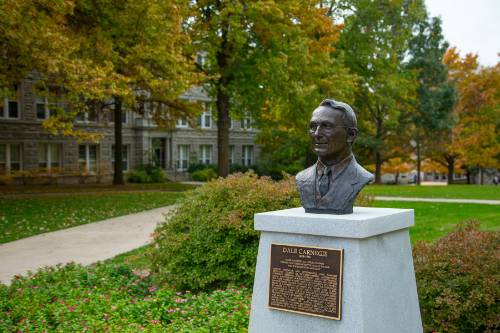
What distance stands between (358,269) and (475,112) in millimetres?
39948

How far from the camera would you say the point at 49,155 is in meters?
37.2

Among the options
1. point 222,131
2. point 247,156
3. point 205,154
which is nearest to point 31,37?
point 222,131

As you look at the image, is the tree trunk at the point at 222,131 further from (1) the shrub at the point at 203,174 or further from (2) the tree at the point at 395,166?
(2) the tree at the point at 395,166

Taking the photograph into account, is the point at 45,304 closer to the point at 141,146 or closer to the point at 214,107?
the point at 214,107

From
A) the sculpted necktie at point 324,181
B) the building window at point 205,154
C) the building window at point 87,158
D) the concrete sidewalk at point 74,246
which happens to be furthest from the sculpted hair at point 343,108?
the building window at point 205,154

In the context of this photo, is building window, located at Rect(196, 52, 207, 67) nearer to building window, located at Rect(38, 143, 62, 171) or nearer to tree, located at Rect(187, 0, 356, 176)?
tree, located at Rect(187, 0, 356, 176)

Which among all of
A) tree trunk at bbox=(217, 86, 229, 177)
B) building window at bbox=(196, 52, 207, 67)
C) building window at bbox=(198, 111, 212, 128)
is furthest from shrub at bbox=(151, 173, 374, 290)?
building window at bbox=(198, 111, 212, 128)

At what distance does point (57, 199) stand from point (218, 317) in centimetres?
1730

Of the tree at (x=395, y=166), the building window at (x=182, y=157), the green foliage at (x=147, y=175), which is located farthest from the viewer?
the building window at (x=182, y=157)

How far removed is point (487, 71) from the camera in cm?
4122

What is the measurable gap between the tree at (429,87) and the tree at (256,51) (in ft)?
41.5

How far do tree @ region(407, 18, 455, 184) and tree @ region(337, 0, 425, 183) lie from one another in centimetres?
129

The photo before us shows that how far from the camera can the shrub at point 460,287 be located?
19.6ft

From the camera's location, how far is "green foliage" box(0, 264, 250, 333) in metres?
6.43
